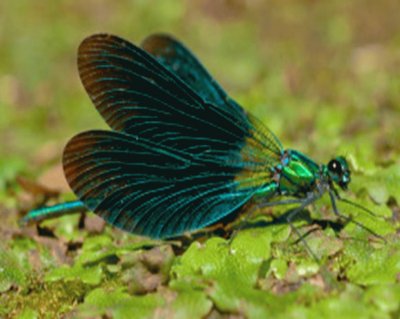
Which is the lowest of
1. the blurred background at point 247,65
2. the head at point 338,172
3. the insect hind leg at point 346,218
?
the insect hind leg at point 346,218

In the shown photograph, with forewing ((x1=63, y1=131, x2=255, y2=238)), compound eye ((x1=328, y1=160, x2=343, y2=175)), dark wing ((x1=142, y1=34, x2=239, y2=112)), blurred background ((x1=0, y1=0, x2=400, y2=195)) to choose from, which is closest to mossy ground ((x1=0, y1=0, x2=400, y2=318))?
blurred background ((x1=0, y1=0, x2=400, y2=195))

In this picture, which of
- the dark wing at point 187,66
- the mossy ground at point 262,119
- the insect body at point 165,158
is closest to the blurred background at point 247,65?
the mossy ground at point 262,119

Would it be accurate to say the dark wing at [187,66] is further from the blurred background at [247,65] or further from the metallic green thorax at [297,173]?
the blurred background at [247,65]

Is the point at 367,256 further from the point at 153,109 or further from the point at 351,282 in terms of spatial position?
the point at 153,109

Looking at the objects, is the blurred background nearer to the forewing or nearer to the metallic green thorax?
the metallic green thorax

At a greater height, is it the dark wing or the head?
the dark wing

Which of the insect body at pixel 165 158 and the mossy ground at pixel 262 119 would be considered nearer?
the mossy ground at pixel 262 119

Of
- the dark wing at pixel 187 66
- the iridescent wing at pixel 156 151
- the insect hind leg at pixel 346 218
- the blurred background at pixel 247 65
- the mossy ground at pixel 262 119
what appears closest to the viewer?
the mossy ground at pixel 262 119
